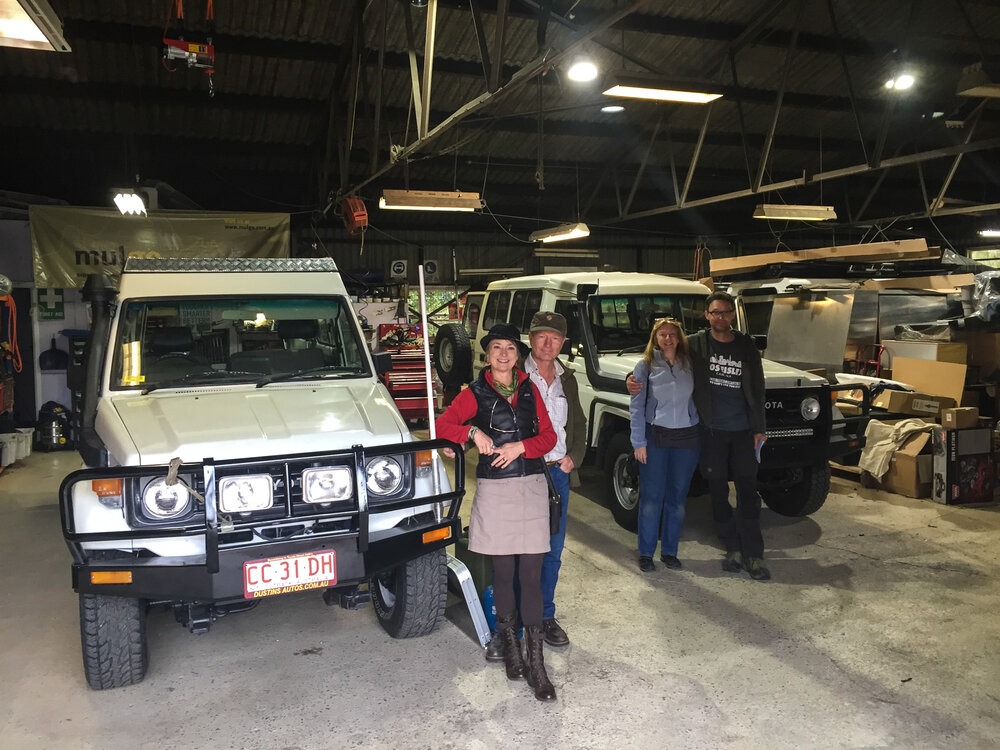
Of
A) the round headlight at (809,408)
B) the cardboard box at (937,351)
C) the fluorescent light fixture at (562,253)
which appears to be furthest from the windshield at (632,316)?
the fluorescent light fixture at (562,253)

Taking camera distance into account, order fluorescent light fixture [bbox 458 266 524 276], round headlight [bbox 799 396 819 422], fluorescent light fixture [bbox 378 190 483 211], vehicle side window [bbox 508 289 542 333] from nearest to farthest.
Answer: round headlight [bbox 799 396 819 422] → vehicle side window [bbox 508 289 542 333] → fluorescent light fixture [bbox 378 190 483 211] → fluorescent light fixture [bbox 458 266 524 276]

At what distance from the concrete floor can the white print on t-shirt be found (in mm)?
1323

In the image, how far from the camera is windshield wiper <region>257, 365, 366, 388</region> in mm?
4048

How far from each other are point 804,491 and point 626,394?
1.91 meters

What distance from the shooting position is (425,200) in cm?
994

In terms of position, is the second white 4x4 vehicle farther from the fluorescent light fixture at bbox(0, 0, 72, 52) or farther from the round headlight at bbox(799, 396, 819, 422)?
the fluorescent light fixture at bbox(0, 0, 72, 52)

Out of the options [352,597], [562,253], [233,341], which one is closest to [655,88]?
[233,341]

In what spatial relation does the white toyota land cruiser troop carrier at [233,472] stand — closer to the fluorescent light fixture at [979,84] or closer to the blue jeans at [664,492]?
the blue jeans at [664,492]

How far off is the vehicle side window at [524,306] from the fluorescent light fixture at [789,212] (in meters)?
5.34

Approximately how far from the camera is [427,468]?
362 cm

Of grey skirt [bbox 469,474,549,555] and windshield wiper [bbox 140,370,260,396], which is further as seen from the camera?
windshield wiper [bbox 140,370,260,396]

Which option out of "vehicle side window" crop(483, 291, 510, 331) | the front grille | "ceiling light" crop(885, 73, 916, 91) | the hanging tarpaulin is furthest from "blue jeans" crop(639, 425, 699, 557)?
the hanging tarpaulin

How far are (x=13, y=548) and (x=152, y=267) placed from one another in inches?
113

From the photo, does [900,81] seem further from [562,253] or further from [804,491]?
[562,253]
